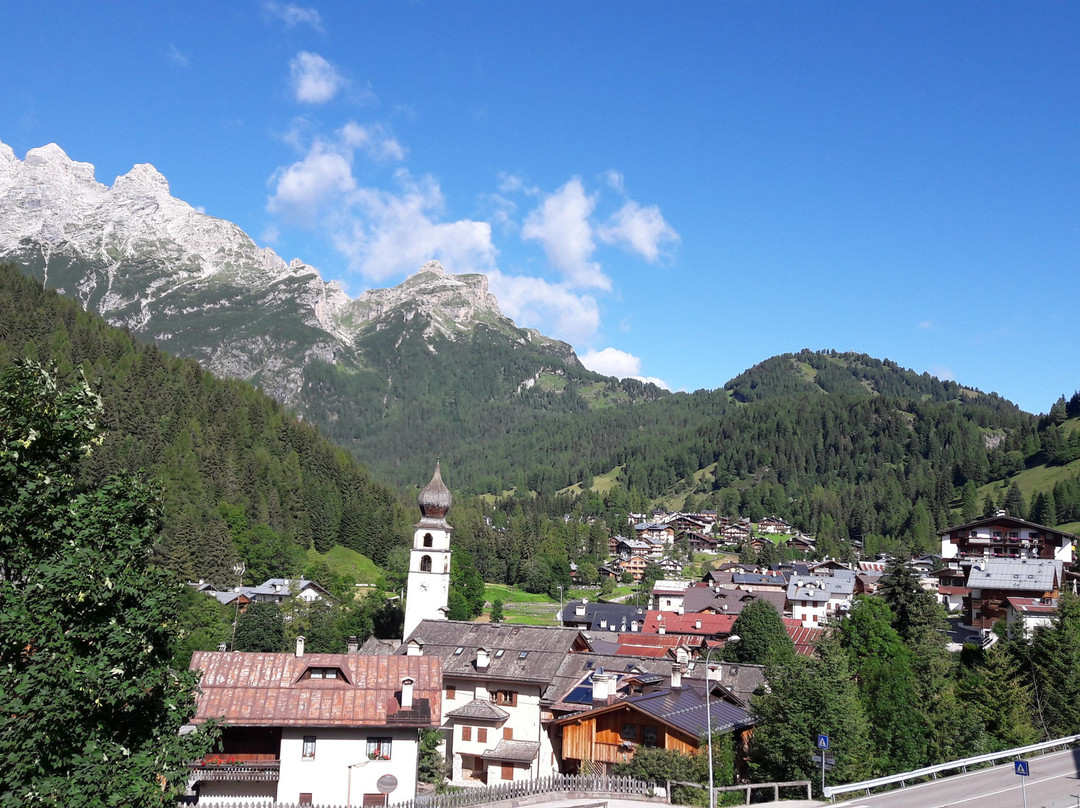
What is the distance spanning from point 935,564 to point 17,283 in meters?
177

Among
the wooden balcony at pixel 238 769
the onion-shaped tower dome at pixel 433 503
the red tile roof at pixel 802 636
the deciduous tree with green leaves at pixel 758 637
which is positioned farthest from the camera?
the onion-shaped tower dome at pixel 433 503

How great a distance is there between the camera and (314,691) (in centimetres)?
4312

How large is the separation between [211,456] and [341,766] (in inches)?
4215

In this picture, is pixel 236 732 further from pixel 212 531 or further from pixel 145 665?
pixel 212 531

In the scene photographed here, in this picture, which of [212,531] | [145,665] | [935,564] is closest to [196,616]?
[212,531]

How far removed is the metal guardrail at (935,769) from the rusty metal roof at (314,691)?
1852 centimetres

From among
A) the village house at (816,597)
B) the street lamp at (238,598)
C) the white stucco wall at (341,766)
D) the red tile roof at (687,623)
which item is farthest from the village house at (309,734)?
the village house at (816,597)

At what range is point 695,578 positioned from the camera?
181 metres

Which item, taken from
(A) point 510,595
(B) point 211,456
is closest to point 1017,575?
(A) point 510,595

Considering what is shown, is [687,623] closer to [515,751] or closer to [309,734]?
[515,751]

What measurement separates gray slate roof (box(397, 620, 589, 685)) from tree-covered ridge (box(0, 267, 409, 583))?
187ft

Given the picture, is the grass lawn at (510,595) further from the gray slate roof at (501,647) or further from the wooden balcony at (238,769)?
the wooden balcony at (238,769)

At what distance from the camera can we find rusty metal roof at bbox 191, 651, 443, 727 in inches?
1642

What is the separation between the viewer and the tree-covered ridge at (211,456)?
403 feet
